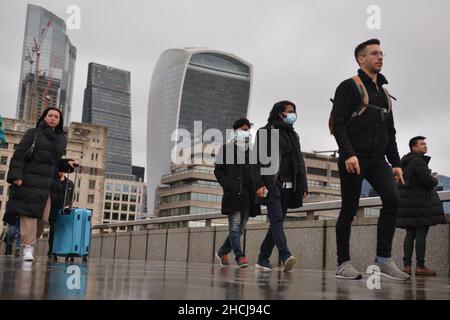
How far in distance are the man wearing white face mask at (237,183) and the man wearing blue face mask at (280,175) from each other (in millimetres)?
744

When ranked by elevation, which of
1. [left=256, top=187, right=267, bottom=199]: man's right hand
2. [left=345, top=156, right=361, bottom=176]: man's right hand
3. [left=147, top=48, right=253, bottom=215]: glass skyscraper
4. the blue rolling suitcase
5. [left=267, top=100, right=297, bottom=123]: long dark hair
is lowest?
the blue rolling suitcase

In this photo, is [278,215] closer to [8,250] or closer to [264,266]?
[264,266]

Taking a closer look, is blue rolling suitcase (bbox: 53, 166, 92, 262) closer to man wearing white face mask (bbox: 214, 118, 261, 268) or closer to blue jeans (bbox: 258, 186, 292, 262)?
man wearing white face mask (bbox: 214, 118, 261, 268)

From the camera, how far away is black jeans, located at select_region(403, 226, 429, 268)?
6953mm

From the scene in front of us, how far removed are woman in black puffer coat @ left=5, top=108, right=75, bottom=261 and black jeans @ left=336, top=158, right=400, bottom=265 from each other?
13.0 ft

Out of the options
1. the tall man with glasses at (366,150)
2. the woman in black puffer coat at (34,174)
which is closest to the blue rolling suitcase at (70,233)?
the woman in black puffer coat at (34,174)

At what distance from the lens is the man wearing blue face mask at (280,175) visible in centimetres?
661

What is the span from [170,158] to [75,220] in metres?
164

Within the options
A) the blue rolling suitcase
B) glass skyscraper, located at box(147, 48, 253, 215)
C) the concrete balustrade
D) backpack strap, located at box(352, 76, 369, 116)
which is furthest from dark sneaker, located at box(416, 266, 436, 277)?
glass skyscraper, located at box(147, 48, 253, 215)

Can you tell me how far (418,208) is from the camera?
701cm

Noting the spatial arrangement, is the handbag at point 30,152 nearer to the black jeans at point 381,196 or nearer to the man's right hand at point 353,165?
the black jeans at point 381,196
